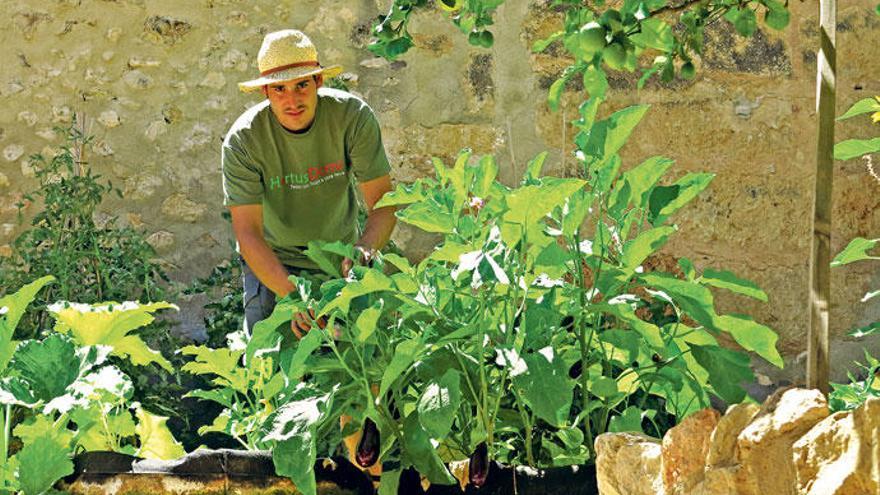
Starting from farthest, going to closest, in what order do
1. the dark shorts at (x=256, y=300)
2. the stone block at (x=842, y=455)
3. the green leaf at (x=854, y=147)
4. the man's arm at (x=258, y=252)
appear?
1. the dark shorts at (x=256, y=300)
2. the man's arm at (x=258, y=252)
3. the green leaf at (x=854, y=147)
4. the stone block at (x=842, y=455)

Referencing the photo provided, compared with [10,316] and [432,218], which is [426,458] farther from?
[10,316]

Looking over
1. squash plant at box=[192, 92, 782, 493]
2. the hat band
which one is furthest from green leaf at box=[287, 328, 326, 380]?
the hat band

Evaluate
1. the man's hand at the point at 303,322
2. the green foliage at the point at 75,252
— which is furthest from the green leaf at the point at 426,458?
the green foliage at the point at 75,252

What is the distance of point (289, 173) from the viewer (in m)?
3.75

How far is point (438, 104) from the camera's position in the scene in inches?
210

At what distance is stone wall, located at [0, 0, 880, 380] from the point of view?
17.4ft

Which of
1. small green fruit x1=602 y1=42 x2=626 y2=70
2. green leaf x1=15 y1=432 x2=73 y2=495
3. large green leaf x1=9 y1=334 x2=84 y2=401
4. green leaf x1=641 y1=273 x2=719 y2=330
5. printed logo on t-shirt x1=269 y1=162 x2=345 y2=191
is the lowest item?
green leaf x1=15 y1=432 x2=73 y2=495

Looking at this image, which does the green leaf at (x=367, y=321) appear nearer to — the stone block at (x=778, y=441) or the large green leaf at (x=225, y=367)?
the large green leaf at (x=225, y=367)

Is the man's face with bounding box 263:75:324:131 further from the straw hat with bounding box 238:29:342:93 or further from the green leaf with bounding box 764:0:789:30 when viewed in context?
the green leaf with bounding box 764:0:789:30

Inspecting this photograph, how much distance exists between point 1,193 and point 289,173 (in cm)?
203

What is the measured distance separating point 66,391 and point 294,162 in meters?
1.19

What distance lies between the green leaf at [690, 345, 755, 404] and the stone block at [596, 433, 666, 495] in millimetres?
334

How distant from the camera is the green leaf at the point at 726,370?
87.4 inches

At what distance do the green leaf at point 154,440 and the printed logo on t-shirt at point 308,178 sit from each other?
3.11 ft
